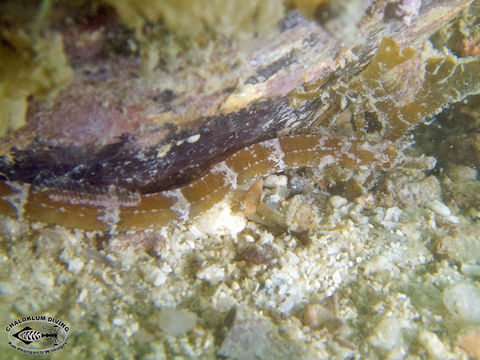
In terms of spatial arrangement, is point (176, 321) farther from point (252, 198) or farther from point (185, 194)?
point (252, 198)

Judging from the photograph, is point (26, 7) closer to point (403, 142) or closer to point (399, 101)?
point (399, 101)

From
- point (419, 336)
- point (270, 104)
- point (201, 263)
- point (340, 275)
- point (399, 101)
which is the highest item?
point (270, 104)

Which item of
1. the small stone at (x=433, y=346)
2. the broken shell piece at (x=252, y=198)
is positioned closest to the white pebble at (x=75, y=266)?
the broken shell piece at (x=252, y=198)

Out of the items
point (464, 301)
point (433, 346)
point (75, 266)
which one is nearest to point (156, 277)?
point (75, 266)

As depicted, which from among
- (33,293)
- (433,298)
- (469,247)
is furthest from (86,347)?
(469,247)

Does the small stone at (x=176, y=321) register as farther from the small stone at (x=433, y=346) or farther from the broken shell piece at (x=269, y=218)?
the small stone at (x=433, y=346)

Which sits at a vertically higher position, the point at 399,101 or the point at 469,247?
the point at 399,101
